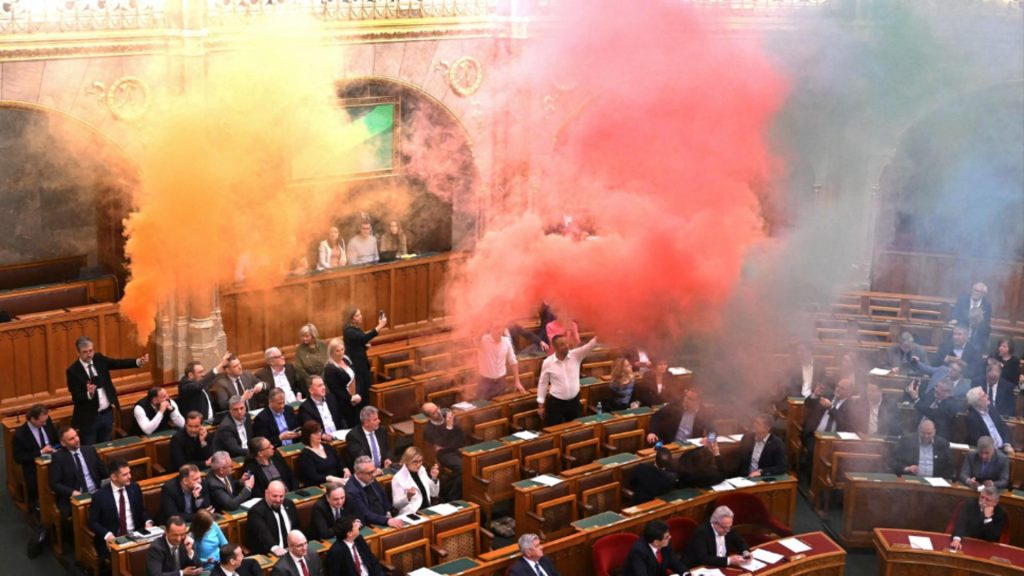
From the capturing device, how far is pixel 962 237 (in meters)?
20.4

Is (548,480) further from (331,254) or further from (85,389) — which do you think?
(331,254)

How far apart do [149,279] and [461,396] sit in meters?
3.99

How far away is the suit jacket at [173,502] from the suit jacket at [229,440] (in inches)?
46.9

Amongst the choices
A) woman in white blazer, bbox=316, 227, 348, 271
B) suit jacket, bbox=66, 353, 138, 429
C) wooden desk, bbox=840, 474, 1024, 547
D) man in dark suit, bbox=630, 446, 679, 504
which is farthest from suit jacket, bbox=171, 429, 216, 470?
wooden desk, bbox=840, 474, 1024, 547

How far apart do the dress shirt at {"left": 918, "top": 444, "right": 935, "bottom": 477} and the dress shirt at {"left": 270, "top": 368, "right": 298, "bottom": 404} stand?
6.79m

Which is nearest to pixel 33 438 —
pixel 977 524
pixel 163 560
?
pixel 163 560

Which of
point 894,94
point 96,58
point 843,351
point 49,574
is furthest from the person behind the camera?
point 894,94

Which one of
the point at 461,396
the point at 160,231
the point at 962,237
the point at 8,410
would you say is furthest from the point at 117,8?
the point at 962,237

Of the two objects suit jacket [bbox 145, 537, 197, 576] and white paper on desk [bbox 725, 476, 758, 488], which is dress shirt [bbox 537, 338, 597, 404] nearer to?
white paper on desk [bbox 725, 476, 758, 488]

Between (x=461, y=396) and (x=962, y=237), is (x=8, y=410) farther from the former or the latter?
(x=962, y=237)

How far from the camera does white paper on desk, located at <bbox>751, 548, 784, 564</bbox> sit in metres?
12.0

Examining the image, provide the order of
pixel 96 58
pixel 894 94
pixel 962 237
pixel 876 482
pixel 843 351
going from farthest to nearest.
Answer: pixel 962 237, pixel 894 94, pixel 843 351, pixel 96 58, pixel 876 482

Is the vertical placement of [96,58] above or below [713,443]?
above

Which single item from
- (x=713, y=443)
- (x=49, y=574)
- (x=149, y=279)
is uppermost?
(x=149, y=279)
